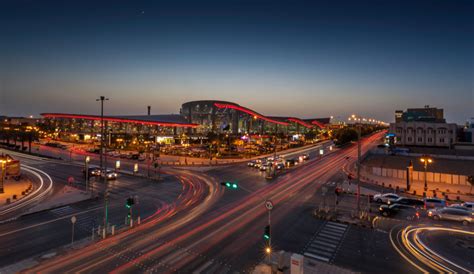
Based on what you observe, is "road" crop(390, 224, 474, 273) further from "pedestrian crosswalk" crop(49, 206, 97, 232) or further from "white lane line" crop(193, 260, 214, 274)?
"pedestrian crosswalk" crop(49, 206, 97, 232)

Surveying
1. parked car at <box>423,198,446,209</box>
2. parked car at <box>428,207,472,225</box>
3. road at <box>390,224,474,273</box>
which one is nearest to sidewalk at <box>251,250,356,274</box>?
road at <box>390,224,474,273</box>

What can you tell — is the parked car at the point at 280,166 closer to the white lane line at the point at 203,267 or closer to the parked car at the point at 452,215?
the parked car at the point at 452,215

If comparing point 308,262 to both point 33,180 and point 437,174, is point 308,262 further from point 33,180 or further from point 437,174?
point 33,180

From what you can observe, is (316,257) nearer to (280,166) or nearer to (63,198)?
(63,198)

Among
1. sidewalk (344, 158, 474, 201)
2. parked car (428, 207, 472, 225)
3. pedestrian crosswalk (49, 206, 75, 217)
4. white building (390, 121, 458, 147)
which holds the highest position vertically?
white building (390, 121, 458, 147)

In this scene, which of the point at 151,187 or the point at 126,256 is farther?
the point at 151,187

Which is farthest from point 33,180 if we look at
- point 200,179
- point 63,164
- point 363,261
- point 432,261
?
point 432,261
